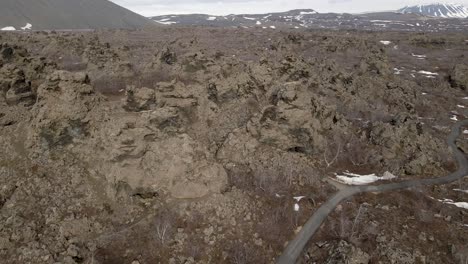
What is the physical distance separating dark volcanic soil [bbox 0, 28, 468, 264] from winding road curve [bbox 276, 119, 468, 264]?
93 centimetres

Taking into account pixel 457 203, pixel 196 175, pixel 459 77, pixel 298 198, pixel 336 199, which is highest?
pixel 459 77

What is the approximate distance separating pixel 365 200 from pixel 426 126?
1543 inches

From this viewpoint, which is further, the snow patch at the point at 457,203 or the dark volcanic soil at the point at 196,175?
the snow patch at the point at 457,203

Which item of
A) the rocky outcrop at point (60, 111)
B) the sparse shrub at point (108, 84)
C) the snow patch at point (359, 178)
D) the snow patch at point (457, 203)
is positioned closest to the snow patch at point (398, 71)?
the snow patch at point (359, 178)

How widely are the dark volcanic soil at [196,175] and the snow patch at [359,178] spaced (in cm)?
129

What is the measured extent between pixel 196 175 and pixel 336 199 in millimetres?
18357

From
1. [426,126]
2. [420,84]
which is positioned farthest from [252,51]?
[426,126]

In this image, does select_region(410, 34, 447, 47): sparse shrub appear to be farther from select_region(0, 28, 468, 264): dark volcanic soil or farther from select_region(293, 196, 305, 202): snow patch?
select_region(293, 196, 305, 202): snow patch

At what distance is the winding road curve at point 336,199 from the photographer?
3650 centimetres

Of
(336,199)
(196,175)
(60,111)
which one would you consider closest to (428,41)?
(336,199)

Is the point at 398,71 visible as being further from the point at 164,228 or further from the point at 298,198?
the point at 164,228

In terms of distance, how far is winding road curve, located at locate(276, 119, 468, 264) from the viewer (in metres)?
36.5

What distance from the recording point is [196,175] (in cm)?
4028

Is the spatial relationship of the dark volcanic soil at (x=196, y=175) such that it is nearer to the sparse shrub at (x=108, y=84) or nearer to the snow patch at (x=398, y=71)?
the sparse shrub at (x=108, y=84)
